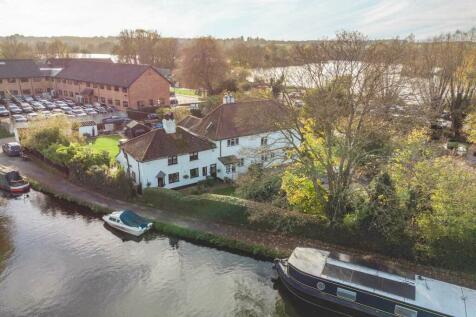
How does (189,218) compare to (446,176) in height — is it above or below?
below

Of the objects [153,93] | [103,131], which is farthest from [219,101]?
[103,131]

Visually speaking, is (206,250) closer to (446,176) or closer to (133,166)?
(133,166)

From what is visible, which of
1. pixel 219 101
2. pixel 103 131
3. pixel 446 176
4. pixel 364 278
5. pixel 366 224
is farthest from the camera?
pixel 219 101

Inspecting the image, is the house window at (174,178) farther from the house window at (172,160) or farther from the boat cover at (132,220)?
the boat cover at (132,220)

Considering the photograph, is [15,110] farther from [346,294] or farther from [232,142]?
[346,294]

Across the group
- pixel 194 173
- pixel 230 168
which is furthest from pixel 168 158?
pixel 230 168

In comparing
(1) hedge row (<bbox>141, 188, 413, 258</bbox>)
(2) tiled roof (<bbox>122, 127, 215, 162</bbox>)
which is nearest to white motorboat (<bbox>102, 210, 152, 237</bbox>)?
(1) hedge row (<bbox>141, 188, 413, 258</bbox>)
